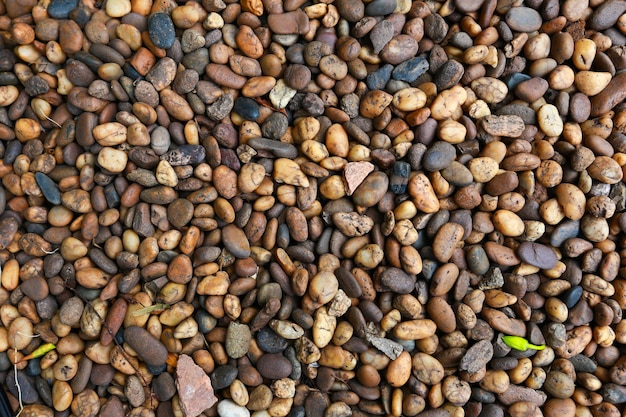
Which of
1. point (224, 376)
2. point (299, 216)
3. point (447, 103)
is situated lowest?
point (224, 376)

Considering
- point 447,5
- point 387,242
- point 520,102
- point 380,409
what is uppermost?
point 447,5

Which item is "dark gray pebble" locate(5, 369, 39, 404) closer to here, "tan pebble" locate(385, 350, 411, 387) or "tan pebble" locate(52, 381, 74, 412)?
"tan pebble" locate(52, 381, 74, 412)

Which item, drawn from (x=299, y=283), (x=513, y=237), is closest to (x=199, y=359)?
(x=299, y=283)

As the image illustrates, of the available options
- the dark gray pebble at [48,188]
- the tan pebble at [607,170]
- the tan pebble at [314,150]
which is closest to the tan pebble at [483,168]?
the tan pebble at [607,170]

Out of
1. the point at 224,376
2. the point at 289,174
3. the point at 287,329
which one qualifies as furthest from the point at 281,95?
the point at 224,376

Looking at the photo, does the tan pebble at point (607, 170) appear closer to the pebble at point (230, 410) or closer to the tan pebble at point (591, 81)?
the tan pebble at point (591, 81)

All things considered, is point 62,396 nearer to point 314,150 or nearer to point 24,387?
point 24,387

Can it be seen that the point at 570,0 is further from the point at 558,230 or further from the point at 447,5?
the point at 558,230
